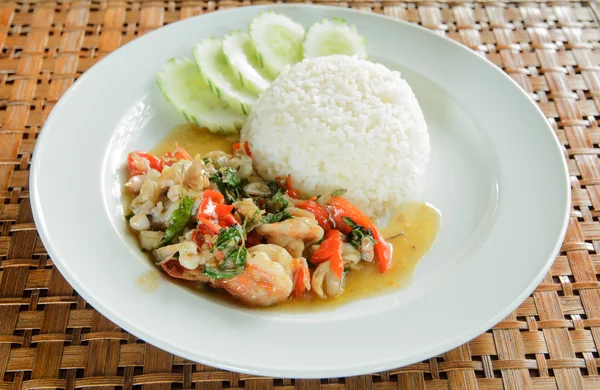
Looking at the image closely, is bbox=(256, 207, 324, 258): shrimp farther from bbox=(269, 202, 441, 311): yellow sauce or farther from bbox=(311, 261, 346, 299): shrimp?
bbox=(269, 202, 441, 311): yellow sauce

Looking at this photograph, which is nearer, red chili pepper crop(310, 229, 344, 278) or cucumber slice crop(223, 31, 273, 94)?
red chili pepper crop(310, 229, 344, 278)

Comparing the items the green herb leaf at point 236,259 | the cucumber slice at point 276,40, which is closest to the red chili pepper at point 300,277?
the green herb leaf at point 236,259

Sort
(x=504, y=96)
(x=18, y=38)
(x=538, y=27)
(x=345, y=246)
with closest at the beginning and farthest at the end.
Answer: (x=345, y=246) < (x=504, y=96) < (x=18, y=38) < (x=538, y=27)

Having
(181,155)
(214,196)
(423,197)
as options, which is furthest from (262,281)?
(423,197)

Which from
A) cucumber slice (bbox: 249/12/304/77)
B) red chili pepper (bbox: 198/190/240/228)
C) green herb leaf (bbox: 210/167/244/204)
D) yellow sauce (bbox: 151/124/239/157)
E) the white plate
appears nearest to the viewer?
the white plate

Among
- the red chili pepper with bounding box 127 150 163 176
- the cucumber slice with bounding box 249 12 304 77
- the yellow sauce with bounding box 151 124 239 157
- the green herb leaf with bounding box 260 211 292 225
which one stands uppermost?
the cucumber slice with bounding box 249 12 304 77

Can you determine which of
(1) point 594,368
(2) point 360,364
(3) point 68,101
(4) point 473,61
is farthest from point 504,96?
(3) point 68,101

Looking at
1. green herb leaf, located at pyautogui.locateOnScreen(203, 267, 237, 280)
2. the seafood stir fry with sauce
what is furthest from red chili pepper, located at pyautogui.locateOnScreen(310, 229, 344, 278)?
green herb leaf, located at pyautogui.locateOnScreen(203, 267, 237, 280)

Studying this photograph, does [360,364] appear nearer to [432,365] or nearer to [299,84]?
[432,365]
